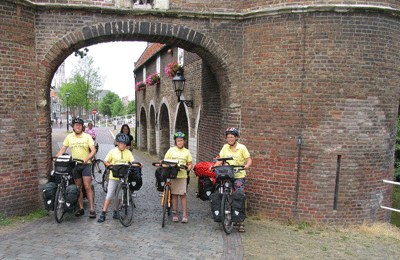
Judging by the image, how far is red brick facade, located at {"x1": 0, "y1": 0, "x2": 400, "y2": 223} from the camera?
6480 mm

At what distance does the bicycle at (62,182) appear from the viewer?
6.02m

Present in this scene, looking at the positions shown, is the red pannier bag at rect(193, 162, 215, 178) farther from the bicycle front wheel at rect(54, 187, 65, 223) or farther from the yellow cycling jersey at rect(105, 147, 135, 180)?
the bicycle front wheel at rect(54, 187, 65, 223)

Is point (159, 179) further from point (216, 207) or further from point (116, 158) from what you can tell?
point (216, 207)

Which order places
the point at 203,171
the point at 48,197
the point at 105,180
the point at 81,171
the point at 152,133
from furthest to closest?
the point at 152,133, the point at 105,180, the point at 203,171, the point at 81,171, the point at 48,197

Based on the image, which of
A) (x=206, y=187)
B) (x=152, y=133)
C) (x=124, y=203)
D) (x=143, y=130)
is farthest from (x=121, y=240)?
(x=143, y=130)

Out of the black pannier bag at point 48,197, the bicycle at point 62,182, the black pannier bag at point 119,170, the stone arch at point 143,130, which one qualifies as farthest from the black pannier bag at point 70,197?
the stone arch at point 143,130

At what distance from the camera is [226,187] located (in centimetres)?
600

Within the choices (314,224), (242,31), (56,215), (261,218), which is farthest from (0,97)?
(314,224)

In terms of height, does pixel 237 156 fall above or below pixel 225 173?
above

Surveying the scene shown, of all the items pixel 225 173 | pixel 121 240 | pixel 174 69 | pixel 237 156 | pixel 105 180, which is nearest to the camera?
pixel 121 240

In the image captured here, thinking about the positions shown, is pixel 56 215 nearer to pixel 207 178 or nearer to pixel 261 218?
pixel 207 178

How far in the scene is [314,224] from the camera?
6746 mm

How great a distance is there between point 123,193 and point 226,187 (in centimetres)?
192

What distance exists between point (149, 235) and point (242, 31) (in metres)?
4.65
